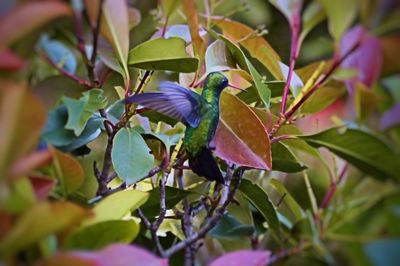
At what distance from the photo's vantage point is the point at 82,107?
57 centimetres

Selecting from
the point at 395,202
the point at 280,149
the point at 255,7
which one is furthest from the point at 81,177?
the point at 255,7

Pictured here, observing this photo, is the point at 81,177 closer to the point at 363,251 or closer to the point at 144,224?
the point at 144,224

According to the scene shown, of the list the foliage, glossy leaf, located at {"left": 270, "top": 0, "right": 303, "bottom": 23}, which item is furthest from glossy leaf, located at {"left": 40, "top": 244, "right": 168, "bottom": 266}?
glossy leaf, located at {"left": 270, "top": 0, "right": 303, "bottom": 23}

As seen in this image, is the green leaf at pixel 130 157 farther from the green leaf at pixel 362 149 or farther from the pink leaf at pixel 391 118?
the pink leaf at pixel 391 118

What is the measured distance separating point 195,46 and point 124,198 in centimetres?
23

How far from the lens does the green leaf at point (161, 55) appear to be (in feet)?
2.22

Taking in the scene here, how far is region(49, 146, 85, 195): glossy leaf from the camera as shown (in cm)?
52

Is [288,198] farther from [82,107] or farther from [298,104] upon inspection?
[82,107]

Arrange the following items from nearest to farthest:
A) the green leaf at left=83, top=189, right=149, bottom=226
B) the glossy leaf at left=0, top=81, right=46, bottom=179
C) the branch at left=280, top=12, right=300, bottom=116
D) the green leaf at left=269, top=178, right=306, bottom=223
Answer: the glossy leaf at left=0, top=81, right=46, bottom=179, the green leaf at left=83, top=189, right=149, bottom=226, the branch at left=280, top=12, right=300, bottom=116, the green leaf at left=269, top=178, right=306, bottom=223

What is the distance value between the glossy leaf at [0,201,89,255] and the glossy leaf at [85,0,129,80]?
0.18 m

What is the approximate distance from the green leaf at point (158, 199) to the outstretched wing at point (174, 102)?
4.4 inches

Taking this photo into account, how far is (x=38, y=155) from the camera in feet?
1.45

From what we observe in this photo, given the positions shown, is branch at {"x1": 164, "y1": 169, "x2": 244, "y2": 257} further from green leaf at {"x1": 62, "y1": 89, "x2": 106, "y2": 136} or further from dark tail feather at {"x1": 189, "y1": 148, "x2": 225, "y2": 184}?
green leaf at {"x1": 62, "y1": 89, "x2": 106, "y2": 136}

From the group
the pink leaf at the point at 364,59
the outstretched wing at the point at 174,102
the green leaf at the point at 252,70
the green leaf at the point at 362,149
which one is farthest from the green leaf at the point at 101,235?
the pink leaf at the point at 364,59
